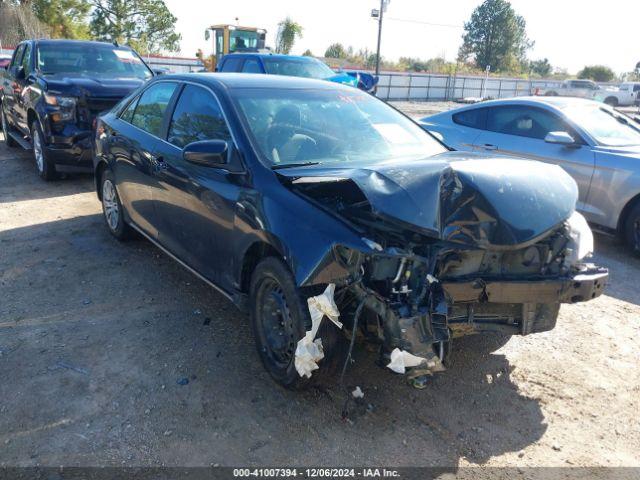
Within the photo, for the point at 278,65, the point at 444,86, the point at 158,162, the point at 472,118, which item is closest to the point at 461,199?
the point at 158,162

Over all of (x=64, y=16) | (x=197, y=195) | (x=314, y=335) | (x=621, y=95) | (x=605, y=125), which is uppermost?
(x=64, y=16)

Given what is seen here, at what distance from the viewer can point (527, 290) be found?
2889 mm

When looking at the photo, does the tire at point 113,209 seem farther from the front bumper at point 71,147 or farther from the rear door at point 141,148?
the front bumper at point 71,147

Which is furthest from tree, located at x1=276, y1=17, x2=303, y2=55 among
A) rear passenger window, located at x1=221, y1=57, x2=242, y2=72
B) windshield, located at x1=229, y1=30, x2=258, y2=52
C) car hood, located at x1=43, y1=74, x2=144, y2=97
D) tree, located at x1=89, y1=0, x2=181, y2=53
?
car hood, located at x1=43, y1=74, x2=144, y2=97

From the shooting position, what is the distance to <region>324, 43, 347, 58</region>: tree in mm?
77688

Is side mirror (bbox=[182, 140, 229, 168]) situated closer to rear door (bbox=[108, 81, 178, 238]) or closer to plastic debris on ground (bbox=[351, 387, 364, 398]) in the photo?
rear door (bbox=[108, 81, 178, 238])

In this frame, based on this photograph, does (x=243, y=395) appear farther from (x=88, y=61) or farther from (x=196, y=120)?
(x=88, y=61)

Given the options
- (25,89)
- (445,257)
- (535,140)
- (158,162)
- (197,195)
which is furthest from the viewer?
(25,89)

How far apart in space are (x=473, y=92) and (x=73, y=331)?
40.8 metres

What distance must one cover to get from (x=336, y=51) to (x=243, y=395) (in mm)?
80098

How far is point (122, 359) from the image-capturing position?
359cm

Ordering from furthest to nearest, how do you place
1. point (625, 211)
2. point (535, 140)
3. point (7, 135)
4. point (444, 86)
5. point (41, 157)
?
point (444, 86) → point (7, 135) → point (41, 157) → point (535, 140) → point (625, 211)

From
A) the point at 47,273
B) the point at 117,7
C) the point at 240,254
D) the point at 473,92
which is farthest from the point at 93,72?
the point at 117,7

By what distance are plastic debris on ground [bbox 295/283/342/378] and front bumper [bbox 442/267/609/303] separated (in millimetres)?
570
